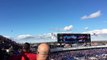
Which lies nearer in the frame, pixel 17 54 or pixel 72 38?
pixel 17 54

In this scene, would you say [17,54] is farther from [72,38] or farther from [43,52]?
[72,38]

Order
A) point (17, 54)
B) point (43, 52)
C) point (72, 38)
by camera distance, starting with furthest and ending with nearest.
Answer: point (72, 38) → point (17, 54) → point (43, 52)

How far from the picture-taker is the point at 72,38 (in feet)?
247

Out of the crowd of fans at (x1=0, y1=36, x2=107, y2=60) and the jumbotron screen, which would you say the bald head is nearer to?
the crowd of fans at (x1=0, y1=36, x2=107, y2=60)

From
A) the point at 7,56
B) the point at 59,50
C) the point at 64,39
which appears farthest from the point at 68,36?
the point at 7,56

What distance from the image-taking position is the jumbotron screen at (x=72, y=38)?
243ft

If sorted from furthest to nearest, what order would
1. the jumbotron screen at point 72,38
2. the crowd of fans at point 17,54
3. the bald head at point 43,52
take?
1. the jumbotron screen at point 72,38
2. the crowd of fans at point 17,54
3. the bald head at point 43,52

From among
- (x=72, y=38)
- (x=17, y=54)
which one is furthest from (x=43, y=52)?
(x=72, y=38)

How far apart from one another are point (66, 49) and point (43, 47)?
66.3 m

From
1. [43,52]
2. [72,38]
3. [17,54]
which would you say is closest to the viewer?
[43,52]

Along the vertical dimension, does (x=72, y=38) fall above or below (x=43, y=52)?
above

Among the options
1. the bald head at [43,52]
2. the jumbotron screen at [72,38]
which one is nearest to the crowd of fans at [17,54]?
the bald head at [43,52]

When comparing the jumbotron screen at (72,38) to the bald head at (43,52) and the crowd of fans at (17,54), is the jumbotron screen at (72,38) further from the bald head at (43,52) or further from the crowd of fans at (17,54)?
the bald head at (43,52)

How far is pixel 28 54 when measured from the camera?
16.8 ft
